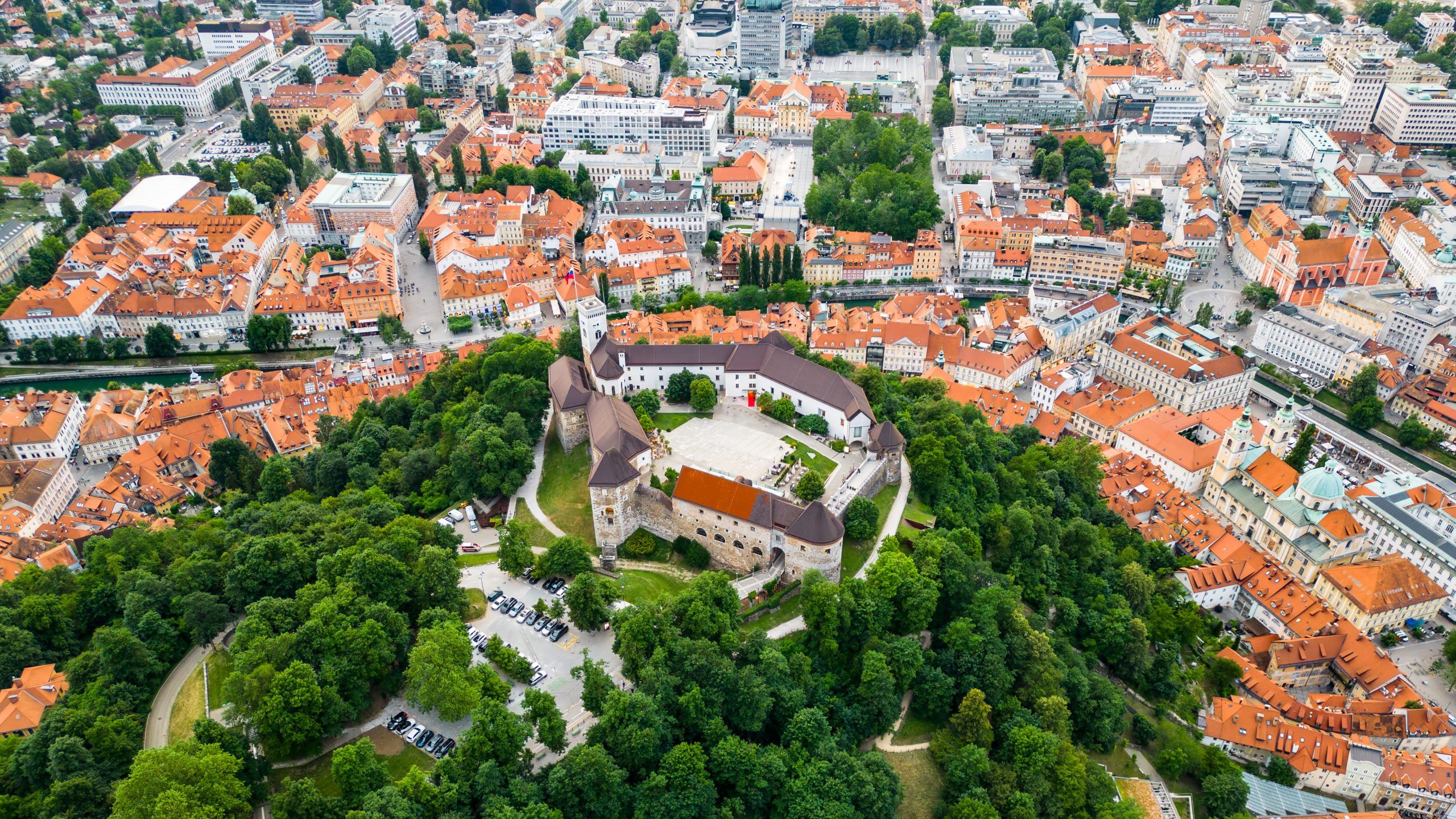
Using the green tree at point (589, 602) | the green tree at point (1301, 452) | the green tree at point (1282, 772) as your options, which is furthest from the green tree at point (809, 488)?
the green tree at point (1301, 452)

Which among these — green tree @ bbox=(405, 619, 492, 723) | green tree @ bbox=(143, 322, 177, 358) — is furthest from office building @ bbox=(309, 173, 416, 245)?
green tree @ bbox=(405, 619, 492, 723)

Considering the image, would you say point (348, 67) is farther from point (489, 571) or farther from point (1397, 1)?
point (1397, 1)

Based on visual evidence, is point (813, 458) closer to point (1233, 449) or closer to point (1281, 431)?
point (1233, 449)

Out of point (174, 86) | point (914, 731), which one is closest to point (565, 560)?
point (914, 731)

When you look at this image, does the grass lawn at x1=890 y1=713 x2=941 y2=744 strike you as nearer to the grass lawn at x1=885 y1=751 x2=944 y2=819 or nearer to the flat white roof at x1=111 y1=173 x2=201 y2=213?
the grass lawn at x1=885 y1=751 x2=944 y2=819

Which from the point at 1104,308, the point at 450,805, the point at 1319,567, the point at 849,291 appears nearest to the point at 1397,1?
the point at 1104,308

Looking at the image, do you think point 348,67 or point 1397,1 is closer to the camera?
point 348,67

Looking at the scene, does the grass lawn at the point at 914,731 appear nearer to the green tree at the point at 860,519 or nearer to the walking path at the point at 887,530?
the walking path at the point at 887,530
